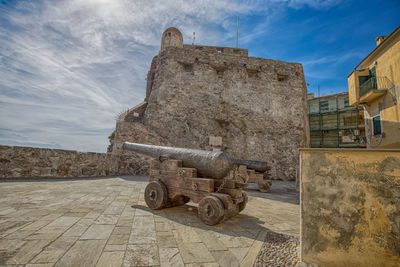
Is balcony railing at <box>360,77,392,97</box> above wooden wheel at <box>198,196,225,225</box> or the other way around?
above

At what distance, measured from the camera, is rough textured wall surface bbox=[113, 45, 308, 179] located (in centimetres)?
1227

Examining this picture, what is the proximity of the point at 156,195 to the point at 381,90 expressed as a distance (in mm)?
11894

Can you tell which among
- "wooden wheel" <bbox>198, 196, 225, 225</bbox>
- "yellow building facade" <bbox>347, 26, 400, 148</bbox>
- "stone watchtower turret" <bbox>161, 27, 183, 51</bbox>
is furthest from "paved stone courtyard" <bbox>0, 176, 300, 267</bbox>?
"stone watchtower turret" <bbox>161, 27, 183, 51</bbox>

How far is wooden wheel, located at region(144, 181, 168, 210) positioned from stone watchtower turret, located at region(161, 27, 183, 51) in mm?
17228

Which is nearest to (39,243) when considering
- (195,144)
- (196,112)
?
(195,144)

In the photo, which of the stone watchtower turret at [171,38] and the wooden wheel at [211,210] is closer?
the wooden wheel at [211,210]

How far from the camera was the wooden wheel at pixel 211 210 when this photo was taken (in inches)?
103

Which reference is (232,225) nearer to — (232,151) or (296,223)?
(296,223)

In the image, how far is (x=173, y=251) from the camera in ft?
6.04

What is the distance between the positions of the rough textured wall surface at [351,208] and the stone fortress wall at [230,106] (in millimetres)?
10261

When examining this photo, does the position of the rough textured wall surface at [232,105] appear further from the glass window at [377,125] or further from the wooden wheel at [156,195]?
the wooden wheel at [156,195]

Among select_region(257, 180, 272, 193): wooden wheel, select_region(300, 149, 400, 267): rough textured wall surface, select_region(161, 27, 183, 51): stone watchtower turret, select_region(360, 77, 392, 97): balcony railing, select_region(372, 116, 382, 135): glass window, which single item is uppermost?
select_region(161, 27, 183, 51): stone watchtower turret

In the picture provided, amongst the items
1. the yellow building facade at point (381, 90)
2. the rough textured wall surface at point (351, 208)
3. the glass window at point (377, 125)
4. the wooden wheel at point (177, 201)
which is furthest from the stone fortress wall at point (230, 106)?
the rough textured wall surface at point (351, 208)

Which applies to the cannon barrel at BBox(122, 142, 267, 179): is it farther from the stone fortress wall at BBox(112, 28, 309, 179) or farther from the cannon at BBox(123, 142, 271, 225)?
the stone fortress wall at BBox(112, 28, 309, 179)
